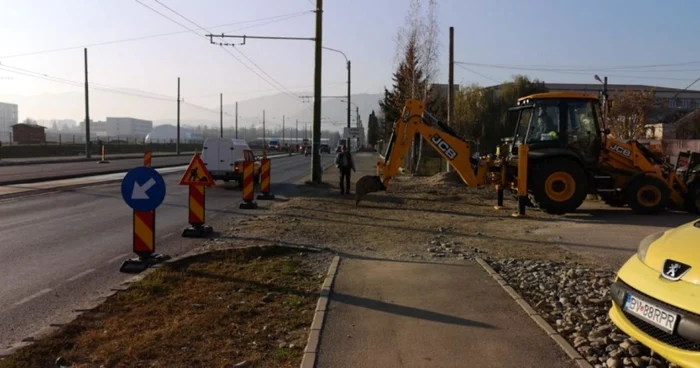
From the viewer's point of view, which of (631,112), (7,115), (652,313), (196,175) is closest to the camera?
(652,313)

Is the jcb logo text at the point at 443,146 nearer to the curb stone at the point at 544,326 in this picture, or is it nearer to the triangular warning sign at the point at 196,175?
the triangular warning sign at the point at 196,175

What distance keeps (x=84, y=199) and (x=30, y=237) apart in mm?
7611

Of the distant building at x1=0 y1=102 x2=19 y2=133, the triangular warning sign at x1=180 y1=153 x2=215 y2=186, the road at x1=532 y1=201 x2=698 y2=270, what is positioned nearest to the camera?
the road at x1=532 y1=201 x2=698 y2=270

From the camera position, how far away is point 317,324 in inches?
226

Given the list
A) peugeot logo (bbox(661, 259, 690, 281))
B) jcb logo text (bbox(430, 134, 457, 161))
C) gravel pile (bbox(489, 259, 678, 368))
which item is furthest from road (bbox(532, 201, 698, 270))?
peugeot logo (bbox(661, 259, 690, 281))

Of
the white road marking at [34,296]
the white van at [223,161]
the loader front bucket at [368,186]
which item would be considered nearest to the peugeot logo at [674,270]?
the white road marking at [34,296]

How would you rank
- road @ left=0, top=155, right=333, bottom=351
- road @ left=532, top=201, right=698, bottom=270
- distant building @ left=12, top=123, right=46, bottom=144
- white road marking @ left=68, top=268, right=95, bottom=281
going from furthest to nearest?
distant building @ left=12, top=123, right=46, bottom=144, road @ left=532, top=201, right=698, bottom=270, white road marking @ left=68, top=268, right=95, bottom=281, road @ left=0, top=155, right=333, bottom=351

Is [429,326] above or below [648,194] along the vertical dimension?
below

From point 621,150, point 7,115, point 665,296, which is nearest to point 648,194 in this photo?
point 621,150

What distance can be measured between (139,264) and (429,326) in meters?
4.58

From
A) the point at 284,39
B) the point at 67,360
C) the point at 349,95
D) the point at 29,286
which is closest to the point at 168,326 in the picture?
the point at 67,360

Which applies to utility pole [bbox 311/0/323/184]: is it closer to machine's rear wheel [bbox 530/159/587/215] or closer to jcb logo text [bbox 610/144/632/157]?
machine's rear wheel [bbox 530/159/587/215]

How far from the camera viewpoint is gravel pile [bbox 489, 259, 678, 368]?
5.02 meters

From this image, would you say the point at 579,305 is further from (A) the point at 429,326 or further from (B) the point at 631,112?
(B) the point at 631,112
